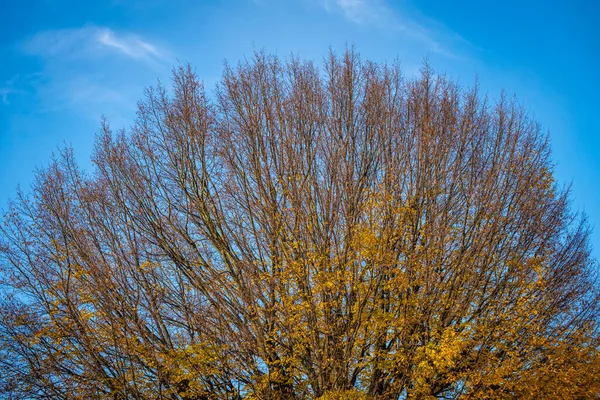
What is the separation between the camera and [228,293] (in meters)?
15.2

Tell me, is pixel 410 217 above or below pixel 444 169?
below

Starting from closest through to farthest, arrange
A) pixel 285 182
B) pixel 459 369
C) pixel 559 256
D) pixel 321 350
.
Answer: pixel 321 350 → pixel 459 369 → pixel 285 182 → pixel 559 256

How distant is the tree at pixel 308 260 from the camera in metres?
13.6

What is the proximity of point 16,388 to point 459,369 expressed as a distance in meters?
11.8

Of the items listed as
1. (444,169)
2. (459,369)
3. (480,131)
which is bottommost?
(459,369)

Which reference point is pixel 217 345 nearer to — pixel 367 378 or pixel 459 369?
pixel 367 378

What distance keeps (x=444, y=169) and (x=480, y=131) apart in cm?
270

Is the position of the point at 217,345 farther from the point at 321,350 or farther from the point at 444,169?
the point at 444,169

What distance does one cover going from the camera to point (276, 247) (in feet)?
50.8

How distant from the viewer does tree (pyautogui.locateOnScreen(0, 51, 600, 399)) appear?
534 inches

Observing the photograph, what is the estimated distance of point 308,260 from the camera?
14047 mm

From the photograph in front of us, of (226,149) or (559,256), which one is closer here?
(226,149)

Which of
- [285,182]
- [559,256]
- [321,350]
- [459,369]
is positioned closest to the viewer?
[321,350]

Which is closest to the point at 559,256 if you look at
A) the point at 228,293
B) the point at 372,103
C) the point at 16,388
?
the point at 372,103
